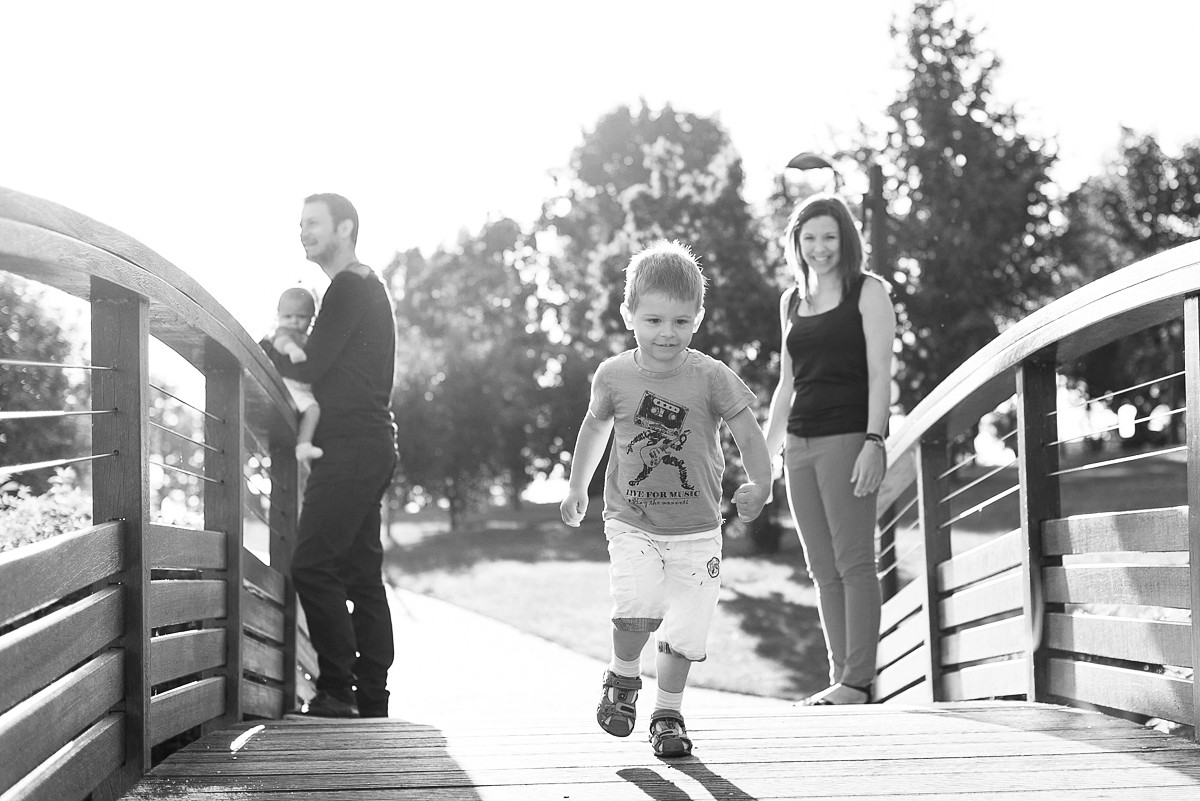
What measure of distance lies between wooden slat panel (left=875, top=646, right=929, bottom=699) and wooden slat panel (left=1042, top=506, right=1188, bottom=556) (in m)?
1.34

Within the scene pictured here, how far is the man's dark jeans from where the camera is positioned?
4.59 metres

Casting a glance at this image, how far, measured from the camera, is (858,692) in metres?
4.71

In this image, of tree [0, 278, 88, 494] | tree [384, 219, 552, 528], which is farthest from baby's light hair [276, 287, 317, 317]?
tree [384, 219, 552, 528]

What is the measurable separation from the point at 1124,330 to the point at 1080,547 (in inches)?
25.5

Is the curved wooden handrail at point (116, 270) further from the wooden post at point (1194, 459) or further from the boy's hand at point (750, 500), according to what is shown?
the wooden post at point (1194, 459)

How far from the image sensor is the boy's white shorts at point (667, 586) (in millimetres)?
3531

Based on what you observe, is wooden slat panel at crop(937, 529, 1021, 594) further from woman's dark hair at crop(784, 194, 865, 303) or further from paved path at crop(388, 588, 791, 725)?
paved path at crop(388, 588, 791, 725)

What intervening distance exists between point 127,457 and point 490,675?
960 centimetres

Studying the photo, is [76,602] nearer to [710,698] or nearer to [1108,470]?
[710,698]

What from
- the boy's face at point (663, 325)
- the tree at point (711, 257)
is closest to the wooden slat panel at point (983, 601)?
the boy's face at point (663, 325)

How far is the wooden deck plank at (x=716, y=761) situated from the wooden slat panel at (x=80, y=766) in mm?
110

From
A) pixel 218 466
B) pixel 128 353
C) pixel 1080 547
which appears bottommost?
pixel 1080 547

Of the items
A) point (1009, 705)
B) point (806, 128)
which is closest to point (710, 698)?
point (1009, 705)

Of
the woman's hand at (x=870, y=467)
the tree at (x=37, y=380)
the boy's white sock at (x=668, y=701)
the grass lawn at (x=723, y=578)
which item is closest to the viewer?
the boy's white sock at (x=668, y=701)
